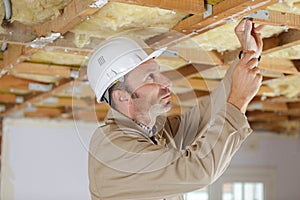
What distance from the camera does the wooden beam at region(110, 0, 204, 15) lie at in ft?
5.67

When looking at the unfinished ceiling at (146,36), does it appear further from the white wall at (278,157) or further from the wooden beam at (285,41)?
the white wall at (278,157)

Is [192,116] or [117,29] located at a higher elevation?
[117,29]

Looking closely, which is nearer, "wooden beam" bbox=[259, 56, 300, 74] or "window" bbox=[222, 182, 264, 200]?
"wooden beam" bbox=[259, 56, 300, 74]

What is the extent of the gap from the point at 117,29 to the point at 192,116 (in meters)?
0.68

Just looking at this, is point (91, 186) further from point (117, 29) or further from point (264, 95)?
point (264, 95)

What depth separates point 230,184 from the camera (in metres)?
5.91

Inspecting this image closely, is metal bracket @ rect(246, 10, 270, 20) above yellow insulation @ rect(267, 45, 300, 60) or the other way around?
the other way around

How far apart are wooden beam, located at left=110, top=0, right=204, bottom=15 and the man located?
162mm

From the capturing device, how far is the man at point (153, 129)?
1421 mm

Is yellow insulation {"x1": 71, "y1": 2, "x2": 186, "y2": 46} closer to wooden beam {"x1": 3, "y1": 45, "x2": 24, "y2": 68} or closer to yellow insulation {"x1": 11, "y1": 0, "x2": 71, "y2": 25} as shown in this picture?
yellow insulation {"x1": 11, "y1": 0, "x2": 71, "y2": 25}

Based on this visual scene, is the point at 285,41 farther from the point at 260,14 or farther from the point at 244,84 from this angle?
the point at 244,84

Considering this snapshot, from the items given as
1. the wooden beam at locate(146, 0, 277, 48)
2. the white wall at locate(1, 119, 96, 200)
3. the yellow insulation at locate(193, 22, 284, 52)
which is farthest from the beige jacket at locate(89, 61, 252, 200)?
the white wall at locate(1, 119, 96, 200)

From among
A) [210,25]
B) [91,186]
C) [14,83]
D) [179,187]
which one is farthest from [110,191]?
[14,83]

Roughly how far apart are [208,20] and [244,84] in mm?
562
